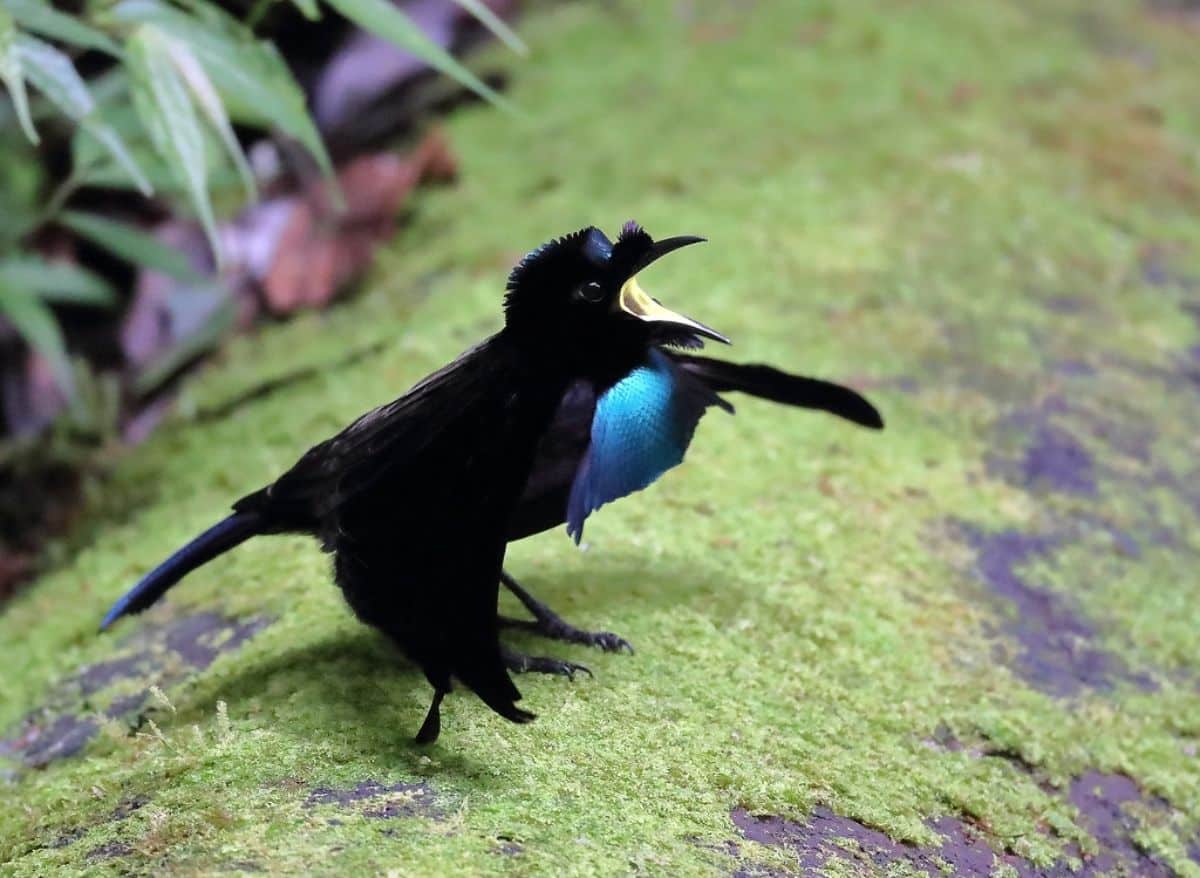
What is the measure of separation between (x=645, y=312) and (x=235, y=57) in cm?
107

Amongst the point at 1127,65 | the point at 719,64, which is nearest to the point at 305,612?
the point at 719,64

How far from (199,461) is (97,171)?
83cm

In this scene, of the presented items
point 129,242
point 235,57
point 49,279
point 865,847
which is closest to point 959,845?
point 865,847

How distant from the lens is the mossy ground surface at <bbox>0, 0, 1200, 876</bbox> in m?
1.80

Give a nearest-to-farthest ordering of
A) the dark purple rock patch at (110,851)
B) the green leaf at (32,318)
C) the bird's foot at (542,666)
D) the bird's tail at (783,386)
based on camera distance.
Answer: the dark purple rock patch at (110,851) < the bird's foot at (542,666) < the bird's tail at (783,386) < the green leaf at (32,318)

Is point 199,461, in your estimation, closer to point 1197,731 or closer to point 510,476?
point 510,476

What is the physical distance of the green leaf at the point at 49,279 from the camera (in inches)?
138

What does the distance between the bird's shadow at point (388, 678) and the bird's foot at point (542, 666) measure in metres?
0.02

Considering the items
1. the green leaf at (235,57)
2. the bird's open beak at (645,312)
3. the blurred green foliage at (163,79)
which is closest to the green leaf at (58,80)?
the blurred green foliage at (163,79)

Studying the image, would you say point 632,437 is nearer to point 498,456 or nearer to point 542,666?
point 498,456

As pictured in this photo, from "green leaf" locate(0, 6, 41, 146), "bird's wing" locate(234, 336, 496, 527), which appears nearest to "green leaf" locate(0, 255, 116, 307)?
"green leaf" locate(0, 6, 41, 146)

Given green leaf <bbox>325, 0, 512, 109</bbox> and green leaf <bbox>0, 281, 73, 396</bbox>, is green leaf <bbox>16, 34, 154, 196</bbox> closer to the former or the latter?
green leaf <bbox>325, 0, 512, 109</bbox>

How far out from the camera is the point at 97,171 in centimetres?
329

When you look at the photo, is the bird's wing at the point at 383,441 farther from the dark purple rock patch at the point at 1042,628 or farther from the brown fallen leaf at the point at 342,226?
the brown fallen leaf at the point at 342,226
